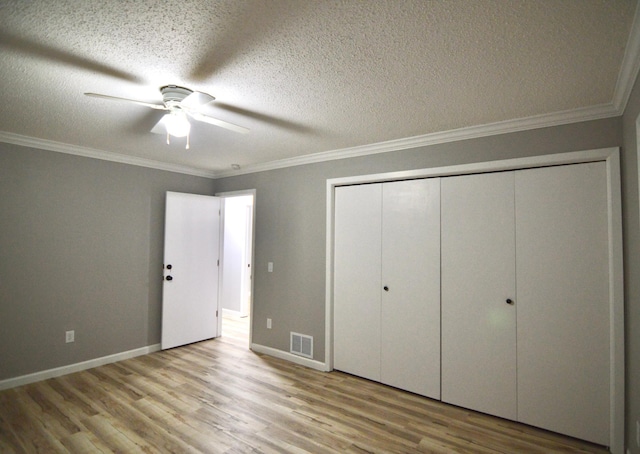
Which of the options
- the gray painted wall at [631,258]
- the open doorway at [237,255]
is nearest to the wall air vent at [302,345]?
the open doorway at [237,255]

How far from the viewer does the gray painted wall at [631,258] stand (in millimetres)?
1868

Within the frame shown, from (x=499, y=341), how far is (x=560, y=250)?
0.87 meters

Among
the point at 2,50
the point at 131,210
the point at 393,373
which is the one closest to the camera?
the point at 2,50

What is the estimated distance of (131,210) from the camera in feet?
13.3

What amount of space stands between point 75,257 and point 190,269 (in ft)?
4.29

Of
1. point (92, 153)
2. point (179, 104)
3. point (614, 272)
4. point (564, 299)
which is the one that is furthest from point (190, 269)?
point (614, 272)

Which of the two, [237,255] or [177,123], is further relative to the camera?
[237,255]

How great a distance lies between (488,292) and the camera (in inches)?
108

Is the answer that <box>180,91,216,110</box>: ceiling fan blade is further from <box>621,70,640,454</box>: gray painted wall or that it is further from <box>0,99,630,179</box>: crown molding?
<box>621,70,640,454</box>: gray painted wall

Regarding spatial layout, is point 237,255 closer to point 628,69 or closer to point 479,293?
point 479,293

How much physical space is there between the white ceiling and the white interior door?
5.40ft

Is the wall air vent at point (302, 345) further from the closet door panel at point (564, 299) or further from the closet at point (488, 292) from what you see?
the closet door panel at point (564, 299)

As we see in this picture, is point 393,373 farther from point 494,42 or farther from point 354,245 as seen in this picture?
point 494,42

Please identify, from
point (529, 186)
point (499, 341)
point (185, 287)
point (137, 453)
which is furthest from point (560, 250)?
point (185, 287)
